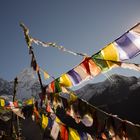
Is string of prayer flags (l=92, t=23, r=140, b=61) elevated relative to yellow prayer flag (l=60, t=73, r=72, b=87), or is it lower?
lower

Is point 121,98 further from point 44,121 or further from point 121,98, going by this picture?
point 44,121

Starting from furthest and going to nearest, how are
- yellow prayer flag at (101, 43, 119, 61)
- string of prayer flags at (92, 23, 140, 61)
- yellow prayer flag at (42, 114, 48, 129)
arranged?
yellow prayer flag at (42, 114, 48, 129) → yellow prayer flag at (101, 43, 119, 61) → string of prayer flags at (92, 23, 140, 61)

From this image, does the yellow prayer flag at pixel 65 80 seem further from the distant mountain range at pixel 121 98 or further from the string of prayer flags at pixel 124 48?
the distant mountain range at pixel 121 98

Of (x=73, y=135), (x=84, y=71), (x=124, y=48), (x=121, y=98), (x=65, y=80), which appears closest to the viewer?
(x=124, y=48)

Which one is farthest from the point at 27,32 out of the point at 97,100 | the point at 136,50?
the point at 97,100

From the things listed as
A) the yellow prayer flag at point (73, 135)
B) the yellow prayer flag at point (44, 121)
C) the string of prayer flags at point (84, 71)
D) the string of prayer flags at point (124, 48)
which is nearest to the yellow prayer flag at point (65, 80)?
the string of prayer flags at point (84, 71)

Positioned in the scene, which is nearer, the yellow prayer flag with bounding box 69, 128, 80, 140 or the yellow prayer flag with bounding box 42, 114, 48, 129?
the yellow prayer flag with bounding box 69, 128, 80, 140

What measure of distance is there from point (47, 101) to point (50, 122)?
2.83 feet

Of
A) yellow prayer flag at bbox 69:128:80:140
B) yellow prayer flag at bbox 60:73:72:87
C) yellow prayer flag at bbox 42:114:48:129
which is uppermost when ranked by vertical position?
yellow prayer flag at bbox 60:73:72:87

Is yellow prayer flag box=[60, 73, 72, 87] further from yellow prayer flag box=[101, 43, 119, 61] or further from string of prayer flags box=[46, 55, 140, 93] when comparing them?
yellow prayer flag box=[101, 43, 119, 61]

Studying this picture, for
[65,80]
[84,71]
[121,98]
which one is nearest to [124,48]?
[84,71]

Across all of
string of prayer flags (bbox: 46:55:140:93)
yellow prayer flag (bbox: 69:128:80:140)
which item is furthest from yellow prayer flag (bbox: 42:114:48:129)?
string of prayer flags (bbox: 46:55:140:93)

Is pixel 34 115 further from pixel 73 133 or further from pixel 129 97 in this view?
pixel 129 97

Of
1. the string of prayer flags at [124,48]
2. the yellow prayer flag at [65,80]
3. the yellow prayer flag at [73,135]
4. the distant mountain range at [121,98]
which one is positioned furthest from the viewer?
the distant mountain range at [121,98]
